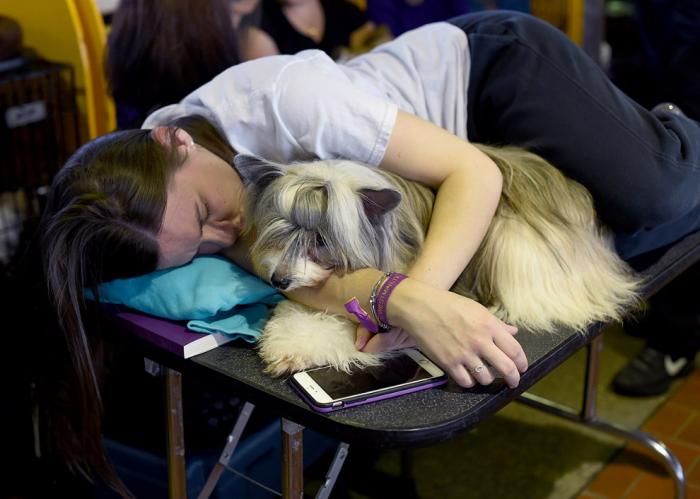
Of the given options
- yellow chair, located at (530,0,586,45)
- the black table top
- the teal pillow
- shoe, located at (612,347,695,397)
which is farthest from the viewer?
yellow chair, located at (530,0,586,45)

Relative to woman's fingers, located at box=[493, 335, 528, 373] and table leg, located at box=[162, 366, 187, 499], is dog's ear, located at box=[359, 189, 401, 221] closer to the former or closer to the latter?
woman's fingers, located at box=[493, 335, 528, 373]

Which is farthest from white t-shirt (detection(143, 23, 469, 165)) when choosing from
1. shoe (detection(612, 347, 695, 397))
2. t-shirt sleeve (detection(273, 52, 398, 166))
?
shoe (detection(612, 347, 695, 397))

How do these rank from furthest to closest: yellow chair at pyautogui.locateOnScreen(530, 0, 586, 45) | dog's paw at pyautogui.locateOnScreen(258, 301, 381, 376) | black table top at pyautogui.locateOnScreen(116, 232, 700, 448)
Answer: yellow chair at pyautogui.locateOnScreen(530, 0, 586, 45) < dog's paw at pyautogui.locateOnScreen(258, 301, 381, 376) < black table top at pyautogui.locateOnScreen(116, 232, 700, 448)

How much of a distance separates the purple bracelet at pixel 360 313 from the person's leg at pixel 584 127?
0.46m

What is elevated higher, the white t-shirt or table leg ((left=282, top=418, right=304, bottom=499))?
the white t-shirt

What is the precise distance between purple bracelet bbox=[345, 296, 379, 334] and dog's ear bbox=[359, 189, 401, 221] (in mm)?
118

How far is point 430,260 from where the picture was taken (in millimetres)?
1220

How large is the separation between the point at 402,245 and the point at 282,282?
0.63ft

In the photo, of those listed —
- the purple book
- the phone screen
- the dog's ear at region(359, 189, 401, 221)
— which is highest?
the dog's ear at region(359, 189, 401, 221)

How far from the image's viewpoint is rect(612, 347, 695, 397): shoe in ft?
7.36

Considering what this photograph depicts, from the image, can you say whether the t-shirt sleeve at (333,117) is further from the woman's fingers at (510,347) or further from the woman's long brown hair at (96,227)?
the woman's fingers at (510,347)

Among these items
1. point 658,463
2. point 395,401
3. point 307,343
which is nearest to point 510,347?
point 395,401

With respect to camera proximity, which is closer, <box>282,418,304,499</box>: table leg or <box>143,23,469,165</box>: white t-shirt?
<box>282,418,304,499</box>: table leg

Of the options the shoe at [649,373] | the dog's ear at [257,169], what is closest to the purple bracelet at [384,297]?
the dog's ear at [257,169]
